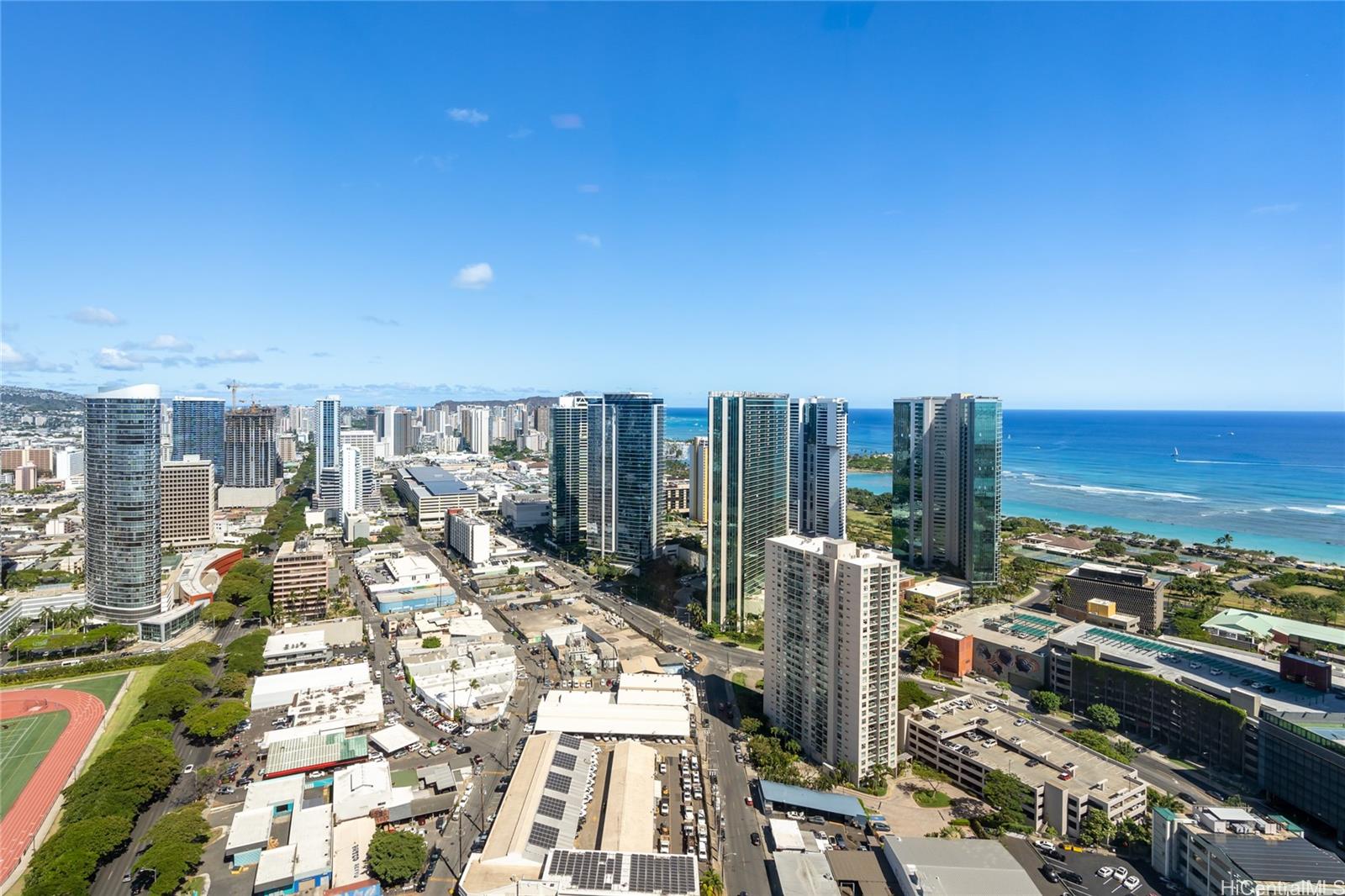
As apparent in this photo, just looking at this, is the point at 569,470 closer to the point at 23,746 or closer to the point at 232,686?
Result: the point at 232,686

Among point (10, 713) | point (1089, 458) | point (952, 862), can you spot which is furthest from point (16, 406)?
point (1089, 458)

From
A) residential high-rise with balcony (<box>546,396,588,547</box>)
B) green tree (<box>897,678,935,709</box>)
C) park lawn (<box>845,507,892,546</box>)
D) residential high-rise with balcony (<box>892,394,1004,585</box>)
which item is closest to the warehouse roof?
green tree (<box>897,678,935,709</box>)

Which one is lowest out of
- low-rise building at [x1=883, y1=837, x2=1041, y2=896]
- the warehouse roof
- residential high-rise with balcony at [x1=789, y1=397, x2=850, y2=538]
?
the warehouse roof

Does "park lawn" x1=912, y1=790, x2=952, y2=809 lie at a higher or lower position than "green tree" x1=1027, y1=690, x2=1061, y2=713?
lower

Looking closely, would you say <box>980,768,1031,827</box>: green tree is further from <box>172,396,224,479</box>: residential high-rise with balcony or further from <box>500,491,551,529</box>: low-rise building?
<box>172,396,224,479</box>: residential high-rise with balcony

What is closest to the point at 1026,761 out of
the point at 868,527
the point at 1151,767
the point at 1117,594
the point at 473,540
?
the point at 1151,767

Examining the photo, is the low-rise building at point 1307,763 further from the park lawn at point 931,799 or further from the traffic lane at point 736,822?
the traffic lane at point 736,822
